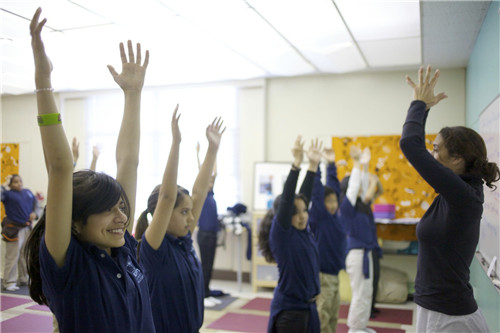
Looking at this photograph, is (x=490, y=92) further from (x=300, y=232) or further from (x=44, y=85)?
(x=44, y=85)

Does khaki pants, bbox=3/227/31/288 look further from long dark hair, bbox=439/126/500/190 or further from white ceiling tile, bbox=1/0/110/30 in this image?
long dark hair, bbox=439/126/500/190

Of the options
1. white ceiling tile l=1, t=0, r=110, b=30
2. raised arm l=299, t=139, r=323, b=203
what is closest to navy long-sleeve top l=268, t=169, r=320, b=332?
raised arm l=299, t=139, r=323, b=203

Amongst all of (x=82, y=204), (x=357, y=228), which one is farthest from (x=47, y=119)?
(x=357, y=228)

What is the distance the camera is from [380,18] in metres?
4.03

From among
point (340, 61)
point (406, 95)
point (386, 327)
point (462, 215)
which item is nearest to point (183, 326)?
point (462, 215)

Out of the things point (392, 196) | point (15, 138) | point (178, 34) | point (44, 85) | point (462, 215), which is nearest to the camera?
point (44, 85)

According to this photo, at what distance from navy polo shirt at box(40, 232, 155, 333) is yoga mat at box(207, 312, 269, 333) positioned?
337cm

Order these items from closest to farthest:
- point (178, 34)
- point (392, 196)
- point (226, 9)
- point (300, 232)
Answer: point (300, 232) → point (226, 9) → point (178, 34) → point (392, 196)

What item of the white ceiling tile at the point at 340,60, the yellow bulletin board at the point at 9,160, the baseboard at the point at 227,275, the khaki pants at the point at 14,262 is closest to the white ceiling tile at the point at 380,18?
the white ceiling tile at the point at 340,60

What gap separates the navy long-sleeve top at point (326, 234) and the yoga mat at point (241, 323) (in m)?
1.32

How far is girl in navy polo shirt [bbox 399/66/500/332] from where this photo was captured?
1735mm

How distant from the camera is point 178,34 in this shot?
14.0ft

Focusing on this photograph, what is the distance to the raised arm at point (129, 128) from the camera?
1526mm

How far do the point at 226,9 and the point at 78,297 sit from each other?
2919 millimetres
